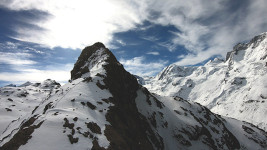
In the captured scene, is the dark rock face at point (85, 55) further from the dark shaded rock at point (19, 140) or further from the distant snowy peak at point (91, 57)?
the dark shaded rock at point (19, 140)

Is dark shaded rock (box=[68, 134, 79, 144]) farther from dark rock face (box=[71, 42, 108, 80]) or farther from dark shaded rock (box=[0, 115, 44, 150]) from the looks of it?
dark rock face (box=[71, 42, 108, 80])

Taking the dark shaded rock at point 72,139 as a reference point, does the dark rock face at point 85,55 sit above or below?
above

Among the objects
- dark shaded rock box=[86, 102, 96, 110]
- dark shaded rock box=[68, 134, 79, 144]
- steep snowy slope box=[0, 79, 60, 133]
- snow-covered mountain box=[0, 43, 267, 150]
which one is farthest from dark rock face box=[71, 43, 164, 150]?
steep snowy slope box=[0, 79, 60, 133]

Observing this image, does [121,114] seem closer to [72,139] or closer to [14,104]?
[72,139]

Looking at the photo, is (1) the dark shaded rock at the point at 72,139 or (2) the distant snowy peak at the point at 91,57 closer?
(1) the dark shaded rock at the point at 72,139

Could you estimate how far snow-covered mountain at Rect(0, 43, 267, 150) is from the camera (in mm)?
20500

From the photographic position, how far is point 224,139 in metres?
74.6

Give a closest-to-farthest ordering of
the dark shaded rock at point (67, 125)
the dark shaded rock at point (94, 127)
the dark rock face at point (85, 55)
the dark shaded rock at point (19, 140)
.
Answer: the dark shaded rock at point (19, 140) → the dark shaded rock at point (67, 125) → the dark shaded rock at point (94, 127) → the dark rock face at point (85, 55)

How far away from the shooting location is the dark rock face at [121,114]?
81.8 ft

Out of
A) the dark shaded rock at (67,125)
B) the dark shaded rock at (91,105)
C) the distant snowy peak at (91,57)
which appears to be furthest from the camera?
the distant snowy peak at (91,57)

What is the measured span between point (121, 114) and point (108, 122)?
6.90m

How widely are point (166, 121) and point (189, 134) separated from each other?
10401 mm

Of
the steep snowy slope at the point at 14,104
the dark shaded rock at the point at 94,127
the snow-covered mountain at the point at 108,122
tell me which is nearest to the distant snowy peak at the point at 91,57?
the snow-covered mountain at the point at 108,122

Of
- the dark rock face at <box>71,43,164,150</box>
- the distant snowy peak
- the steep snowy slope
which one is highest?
the distant snowy peak
